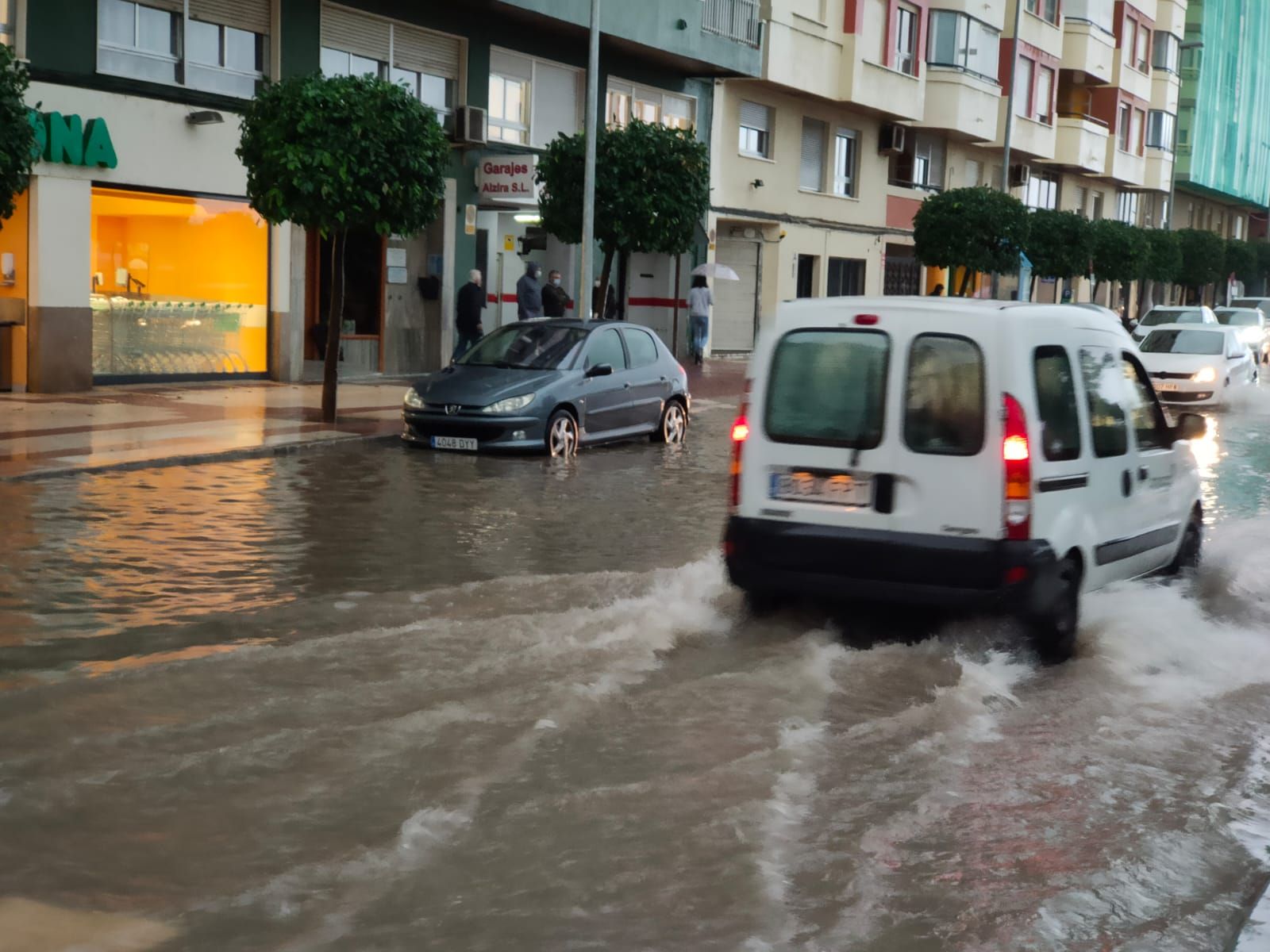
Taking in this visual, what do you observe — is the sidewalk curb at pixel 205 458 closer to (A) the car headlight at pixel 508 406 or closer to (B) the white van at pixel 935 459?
(A) the car headlight at pixel 508 406

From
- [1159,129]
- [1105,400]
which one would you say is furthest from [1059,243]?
[1105,400]

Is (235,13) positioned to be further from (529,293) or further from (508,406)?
(508,406)

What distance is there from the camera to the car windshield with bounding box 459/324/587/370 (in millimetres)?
17594

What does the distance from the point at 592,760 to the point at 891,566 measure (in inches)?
89.2

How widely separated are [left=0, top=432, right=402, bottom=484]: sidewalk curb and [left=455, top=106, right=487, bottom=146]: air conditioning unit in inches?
421

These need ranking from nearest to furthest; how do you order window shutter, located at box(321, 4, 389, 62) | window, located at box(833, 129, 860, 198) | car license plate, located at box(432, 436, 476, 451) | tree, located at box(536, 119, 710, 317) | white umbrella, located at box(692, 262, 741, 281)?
car license plate, located at box(432, 436, 476, 451), tree, located at box(536, 119, 710, 317), window shutter, located at box(321, 4, 389, 62), white umbrella, located at box(692, 262, 741, 281), window, located at box(833, 129, 860, 198)

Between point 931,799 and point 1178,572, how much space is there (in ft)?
15.6

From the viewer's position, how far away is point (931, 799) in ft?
18.4

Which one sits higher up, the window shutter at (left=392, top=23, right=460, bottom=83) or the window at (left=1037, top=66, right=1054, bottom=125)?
the window at (left=1037, top=66, right=1054, bottom=125)

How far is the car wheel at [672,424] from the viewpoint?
1919cm

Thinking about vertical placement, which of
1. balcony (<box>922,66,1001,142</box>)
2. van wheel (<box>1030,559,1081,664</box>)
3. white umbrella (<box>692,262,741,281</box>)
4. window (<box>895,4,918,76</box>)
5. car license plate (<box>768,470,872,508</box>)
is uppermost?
window (<box>895,4,918,76</box>)

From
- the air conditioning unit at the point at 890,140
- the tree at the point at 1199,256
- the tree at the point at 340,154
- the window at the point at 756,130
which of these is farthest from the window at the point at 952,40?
the tree at the point at 340,154

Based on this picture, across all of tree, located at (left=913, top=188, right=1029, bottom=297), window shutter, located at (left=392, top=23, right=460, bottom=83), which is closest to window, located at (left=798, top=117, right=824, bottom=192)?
tree, located at (left=913, top=188, right=1029, bottom=297)

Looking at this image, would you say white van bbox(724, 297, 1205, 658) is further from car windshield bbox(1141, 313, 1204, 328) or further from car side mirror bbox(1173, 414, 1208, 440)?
car windshield bbox(1141, 313, 1204, 328)
